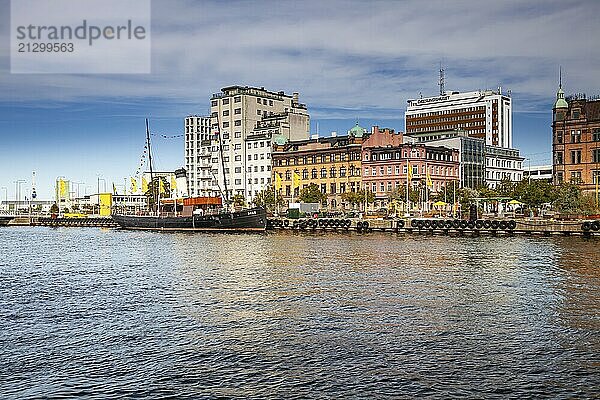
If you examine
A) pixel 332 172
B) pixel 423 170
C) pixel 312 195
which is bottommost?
pixel 312 195

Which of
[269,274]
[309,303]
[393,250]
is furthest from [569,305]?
[393,250]

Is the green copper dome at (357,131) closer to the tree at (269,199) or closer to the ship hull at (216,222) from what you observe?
the tree at (269,199)

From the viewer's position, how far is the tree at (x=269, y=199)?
173938mm

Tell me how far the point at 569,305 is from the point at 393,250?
37.9 metres

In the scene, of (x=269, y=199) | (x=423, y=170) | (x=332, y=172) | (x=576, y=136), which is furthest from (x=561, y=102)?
(x=269, y=199)

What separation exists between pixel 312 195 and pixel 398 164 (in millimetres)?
22155

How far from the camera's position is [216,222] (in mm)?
127688

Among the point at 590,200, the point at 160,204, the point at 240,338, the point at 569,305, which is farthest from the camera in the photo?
the point at 160,204

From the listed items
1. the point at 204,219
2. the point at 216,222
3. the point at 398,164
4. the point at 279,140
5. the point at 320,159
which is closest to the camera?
the point at 216,222

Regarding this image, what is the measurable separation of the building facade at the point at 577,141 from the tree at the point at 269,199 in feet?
219

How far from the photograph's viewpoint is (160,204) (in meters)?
155

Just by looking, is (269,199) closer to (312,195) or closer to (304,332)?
(312,195)

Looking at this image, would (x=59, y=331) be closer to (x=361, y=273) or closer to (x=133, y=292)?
(x=133, y=292)

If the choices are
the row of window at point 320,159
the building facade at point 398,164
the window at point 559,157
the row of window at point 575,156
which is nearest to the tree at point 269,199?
the row of window at point 320,159
